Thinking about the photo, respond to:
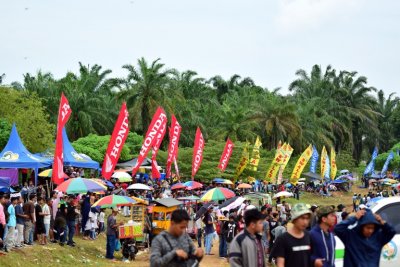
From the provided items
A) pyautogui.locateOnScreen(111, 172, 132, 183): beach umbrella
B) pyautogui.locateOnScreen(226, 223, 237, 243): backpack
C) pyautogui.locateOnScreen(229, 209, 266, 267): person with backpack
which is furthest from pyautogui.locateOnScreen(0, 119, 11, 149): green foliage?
pyautogui.locateOnScreen(229, 209, 266, 267): person with backpack

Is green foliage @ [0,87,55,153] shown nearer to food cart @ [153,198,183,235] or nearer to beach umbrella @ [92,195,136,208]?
beach umbrella @ [92,195,136,208]

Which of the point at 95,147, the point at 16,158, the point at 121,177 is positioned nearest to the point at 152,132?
the point at 16,158

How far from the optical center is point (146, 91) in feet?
172

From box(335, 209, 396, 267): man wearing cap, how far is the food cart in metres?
14.8

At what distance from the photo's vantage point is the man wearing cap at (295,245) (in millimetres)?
7352

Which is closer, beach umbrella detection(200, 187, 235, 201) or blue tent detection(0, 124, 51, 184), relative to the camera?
blue tent detection(0, 124, 51, 184)

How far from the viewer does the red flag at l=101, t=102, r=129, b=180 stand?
933 inches

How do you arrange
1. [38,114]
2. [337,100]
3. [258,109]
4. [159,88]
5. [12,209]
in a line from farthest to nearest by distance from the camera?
[337,100] → [258,109] → [159,88] → [38,114] → [12,209]

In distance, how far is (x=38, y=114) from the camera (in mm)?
35781

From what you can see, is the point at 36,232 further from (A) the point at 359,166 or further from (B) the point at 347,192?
(A) the point at 359,166

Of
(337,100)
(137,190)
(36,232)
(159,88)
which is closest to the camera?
(36,232)

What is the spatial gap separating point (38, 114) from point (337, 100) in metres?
49.2

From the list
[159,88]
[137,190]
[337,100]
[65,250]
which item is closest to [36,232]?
[65,250]

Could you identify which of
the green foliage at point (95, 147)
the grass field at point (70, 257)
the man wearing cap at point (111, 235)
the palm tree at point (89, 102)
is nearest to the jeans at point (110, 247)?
the man wearing cap at point (111, 235)
